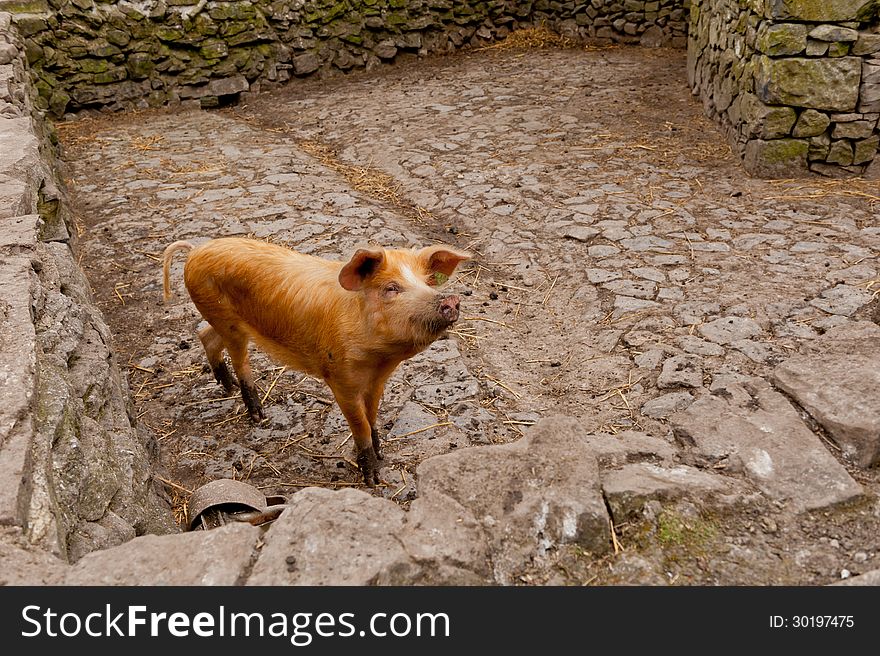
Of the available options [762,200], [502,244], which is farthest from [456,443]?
[762,200]

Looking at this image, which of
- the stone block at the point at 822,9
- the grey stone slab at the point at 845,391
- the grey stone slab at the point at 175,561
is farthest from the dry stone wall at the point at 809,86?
the grey stone slab at the point at 175,561

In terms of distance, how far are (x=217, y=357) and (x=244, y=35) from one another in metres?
7.57

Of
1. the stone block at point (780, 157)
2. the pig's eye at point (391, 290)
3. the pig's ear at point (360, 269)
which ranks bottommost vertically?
the stone block at point (780, 157)

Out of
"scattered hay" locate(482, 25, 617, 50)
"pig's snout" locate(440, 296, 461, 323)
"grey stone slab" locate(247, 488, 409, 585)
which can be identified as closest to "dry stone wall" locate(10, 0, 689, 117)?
"scattered hay" locate(482, 25, 617, 50)

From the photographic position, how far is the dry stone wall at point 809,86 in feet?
21.4

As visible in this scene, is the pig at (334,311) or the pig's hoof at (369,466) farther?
the pig's hoof at (369,466)

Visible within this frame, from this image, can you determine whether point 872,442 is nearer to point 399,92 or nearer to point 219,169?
point 219,169

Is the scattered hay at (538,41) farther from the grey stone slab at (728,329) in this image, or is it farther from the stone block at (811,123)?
the grey stone slab at (728,329)

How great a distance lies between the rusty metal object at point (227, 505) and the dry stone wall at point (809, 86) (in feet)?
18.1

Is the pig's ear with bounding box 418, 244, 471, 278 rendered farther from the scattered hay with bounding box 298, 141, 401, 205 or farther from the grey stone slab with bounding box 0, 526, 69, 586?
the scattered hay with bounding box 298, 141, 401, 205

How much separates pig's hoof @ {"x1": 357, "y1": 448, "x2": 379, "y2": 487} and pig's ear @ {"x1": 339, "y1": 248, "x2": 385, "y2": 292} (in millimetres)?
933

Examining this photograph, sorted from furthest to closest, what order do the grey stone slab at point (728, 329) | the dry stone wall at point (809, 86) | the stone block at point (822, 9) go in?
1. the dry stone wall at point (809, 86)
2. the stone block at point (822, 9)
3. the grey stone slab at point (728, 329)

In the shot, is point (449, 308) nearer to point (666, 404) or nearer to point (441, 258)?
point (441, 258)

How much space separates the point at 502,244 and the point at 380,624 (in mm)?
4655
